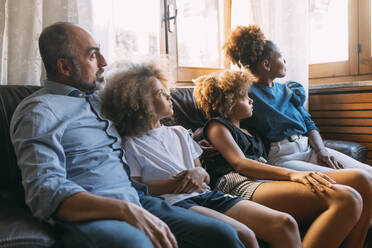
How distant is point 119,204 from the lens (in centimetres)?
97

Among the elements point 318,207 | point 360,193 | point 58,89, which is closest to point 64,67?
point 58,89

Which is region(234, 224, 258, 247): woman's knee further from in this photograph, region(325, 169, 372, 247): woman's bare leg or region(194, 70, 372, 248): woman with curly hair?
region(325, 169, 372, 247): woman's bare leg

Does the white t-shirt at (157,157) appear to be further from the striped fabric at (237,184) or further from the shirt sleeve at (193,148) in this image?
the striped fabric at (237,184)

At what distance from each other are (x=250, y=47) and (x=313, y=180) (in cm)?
94

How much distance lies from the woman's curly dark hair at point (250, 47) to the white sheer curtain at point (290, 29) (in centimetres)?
59

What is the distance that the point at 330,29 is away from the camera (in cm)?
292

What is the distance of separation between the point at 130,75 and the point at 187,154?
1.31 feet

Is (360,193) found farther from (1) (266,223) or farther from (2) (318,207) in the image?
(1) (266,223)

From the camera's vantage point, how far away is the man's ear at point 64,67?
1.32 meters

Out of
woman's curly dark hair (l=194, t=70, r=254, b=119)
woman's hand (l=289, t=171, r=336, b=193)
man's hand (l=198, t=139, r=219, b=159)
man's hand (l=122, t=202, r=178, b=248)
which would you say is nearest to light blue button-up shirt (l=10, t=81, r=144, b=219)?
man's hand (l=122, t=202, r=178, b=248)

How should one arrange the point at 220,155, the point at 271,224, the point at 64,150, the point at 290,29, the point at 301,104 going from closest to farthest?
the point at 64,150, the point at 271,224, the point at 220,155, the point at 301,104, the point at 290,29

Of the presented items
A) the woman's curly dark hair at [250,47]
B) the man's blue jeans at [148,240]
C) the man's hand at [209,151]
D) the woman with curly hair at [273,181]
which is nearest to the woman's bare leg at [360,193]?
the woman with curly hair at [273,181]

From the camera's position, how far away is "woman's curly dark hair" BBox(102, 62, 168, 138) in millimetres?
1401

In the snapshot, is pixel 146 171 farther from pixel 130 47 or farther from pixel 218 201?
pixel 130 47
